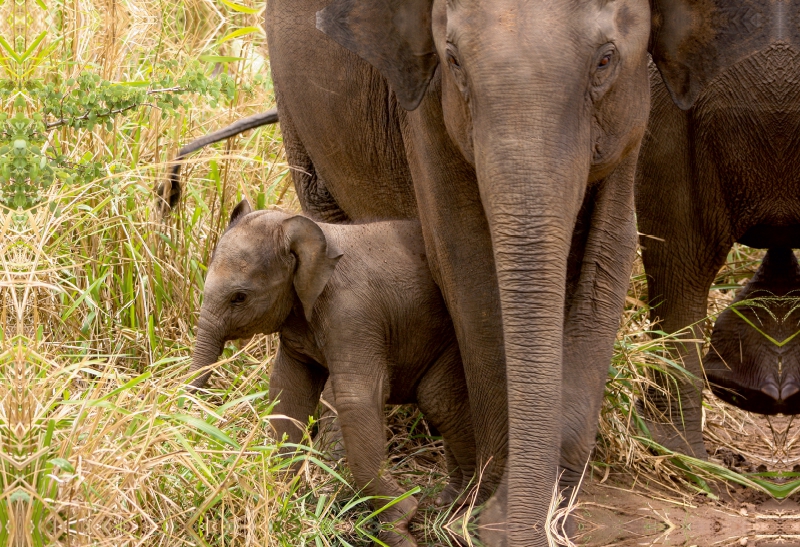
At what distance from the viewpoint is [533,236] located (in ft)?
12.4

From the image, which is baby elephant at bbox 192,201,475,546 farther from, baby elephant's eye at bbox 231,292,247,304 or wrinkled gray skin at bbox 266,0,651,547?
wrinkled gray skin at bbox 266,0,651,547

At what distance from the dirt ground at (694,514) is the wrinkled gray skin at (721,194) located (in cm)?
26

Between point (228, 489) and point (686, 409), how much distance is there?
94.3 inches

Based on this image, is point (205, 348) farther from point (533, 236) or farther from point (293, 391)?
point (533, 236)

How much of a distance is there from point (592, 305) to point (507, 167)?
2.87 feet

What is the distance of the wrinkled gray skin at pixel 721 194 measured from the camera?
5141mm

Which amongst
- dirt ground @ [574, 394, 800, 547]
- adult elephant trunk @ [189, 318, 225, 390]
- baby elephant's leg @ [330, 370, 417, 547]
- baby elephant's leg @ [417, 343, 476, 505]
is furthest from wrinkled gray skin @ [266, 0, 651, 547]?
adult elephant trunk @ [189, 318, 225, 390]

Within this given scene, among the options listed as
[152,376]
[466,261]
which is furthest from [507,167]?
[152,376]

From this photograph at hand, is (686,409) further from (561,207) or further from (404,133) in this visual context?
(561,207)

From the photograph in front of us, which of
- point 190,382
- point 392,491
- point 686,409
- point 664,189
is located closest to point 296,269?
point 190,382

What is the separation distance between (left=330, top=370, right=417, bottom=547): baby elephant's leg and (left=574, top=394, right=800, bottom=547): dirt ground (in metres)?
0.62

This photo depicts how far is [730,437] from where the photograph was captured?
630 cm

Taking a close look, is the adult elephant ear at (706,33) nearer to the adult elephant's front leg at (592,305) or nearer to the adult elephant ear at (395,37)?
the adult elephant's front leg at (592,305)

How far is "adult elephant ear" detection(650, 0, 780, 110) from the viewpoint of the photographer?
168 inches
